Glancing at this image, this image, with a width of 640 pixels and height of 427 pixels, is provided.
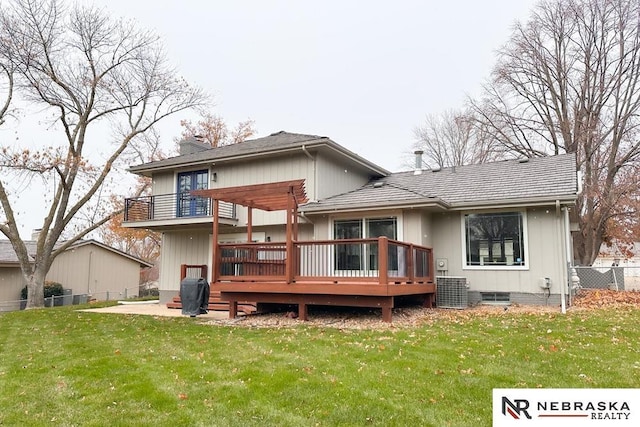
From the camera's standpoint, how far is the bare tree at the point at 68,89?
16125 mm

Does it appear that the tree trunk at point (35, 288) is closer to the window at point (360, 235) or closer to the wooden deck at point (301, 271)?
the wooden deck at point (301, 271)

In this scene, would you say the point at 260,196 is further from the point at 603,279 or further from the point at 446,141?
the point at 446,141

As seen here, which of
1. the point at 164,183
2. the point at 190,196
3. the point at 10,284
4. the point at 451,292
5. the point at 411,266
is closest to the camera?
the point at 411,266

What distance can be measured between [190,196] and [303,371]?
10.6 m

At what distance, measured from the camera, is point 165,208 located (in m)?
15.0

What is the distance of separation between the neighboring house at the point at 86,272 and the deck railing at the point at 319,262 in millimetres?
16020

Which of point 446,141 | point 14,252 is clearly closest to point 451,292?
point 446,141

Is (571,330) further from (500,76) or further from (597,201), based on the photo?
(500,76)

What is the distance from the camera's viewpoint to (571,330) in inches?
281

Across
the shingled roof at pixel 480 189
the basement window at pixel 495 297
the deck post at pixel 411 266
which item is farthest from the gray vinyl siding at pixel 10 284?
the basement window at pixel 495 297

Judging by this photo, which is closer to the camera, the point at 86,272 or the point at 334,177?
the point at 334,177

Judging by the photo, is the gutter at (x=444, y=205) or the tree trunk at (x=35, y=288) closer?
the gutter at (x=444, y=205)

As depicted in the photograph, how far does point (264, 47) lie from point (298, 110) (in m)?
11.8

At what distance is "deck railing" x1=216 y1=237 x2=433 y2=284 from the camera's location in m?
8.94
